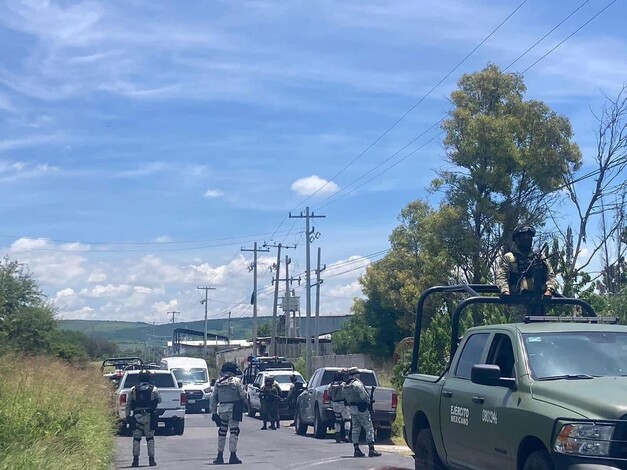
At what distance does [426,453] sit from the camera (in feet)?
34.3

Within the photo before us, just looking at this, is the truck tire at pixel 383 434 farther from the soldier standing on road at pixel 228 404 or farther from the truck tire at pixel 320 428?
the soldier standing on road at pixel 228 404

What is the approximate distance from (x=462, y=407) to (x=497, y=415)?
89 centimetres

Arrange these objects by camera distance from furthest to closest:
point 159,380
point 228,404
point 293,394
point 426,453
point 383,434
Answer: point 293,394 → point 159,380 → point 383,434 → point 228,404 → point 426,453

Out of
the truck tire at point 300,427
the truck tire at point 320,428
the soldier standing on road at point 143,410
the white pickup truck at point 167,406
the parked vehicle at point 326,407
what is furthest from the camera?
the truck tire at point 300,427

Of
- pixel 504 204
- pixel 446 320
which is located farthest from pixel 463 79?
pixel 446 320

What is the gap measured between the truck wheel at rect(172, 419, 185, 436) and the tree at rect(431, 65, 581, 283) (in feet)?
34.2

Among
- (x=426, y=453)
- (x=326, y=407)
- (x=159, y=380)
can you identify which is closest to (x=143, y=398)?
(x=326, y=407)

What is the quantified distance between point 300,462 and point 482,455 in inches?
297

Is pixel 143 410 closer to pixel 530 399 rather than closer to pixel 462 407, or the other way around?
pixel 462 407

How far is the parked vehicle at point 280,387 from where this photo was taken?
31578 millimetres

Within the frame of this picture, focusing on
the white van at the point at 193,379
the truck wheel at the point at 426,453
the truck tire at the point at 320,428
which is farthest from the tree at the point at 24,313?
the truck wheel at the point at 426,453

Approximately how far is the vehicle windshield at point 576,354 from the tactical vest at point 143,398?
9945 millimetres

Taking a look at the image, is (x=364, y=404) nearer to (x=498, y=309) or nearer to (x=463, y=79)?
(x=498, y=309)

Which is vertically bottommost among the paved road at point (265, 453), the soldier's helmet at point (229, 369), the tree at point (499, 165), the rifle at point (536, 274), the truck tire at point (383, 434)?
the paved road at point (265, 453)
